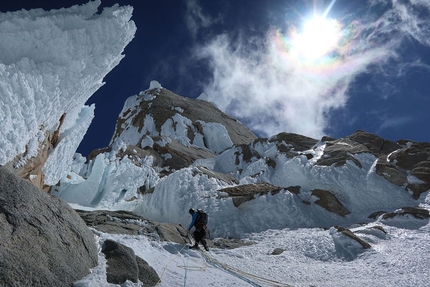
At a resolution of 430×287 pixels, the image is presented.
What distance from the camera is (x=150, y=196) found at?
20.6 metres

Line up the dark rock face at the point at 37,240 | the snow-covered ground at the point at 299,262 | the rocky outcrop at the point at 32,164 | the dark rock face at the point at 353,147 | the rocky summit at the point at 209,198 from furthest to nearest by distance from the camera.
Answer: the dark rock face at the point at 353,147, the rocky outcrop at the point at 32,164, the snow-covered ground at the point at 299,262, the rocky summit at the point at 209,198, the dark rock face at the point at 37,240

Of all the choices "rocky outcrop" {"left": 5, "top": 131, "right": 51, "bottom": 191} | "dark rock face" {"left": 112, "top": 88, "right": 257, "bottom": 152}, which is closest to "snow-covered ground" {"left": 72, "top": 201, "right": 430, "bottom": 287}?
"rocky outcrop" {"left": 5, "top": 131, "right": 51, "bottom": 191}

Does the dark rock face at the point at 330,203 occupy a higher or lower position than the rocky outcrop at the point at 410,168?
lower

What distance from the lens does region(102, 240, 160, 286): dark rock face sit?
513 cm

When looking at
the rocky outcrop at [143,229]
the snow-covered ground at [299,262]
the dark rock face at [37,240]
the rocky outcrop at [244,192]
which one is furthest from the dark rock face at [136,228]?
the rocky outcrop at [244,192]

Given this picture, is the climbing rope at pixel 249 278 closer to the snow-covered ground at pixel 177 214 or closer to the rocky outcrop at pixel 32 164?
the snow-covered ground at pixel 177 214

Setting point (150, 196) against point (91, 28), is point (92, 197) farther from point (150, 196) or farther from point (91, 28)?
point (91, 28)

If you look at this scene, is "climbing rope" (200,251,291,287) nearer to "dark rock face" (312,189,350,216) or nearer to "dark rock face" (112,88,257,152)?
"dark rock face" (312,189,350,216)

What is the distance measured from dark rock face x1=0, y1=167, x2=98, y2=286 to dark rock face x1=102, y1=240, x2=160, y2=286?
36cm

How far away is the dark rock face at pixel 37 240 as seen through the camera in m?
3.92

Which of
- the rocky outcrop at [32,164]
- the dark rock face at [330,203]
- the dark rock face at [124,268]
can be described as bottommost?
the dark rock face at [124,268]

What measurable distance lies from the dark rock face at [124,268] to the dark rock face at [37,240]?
36cm

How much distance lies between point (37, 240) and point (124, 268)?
62.3 inches

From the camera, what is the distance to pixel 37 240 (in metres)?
4.51
